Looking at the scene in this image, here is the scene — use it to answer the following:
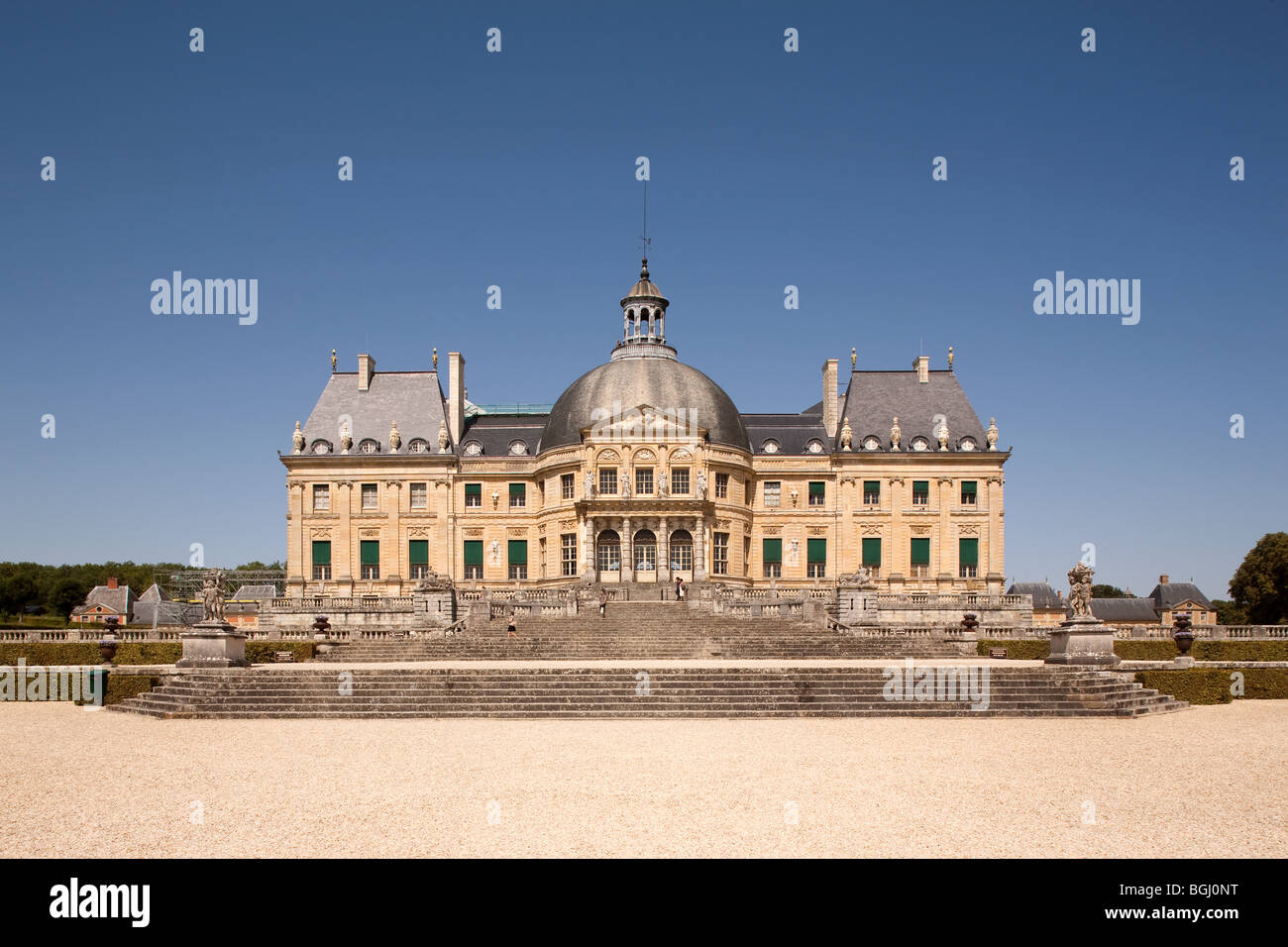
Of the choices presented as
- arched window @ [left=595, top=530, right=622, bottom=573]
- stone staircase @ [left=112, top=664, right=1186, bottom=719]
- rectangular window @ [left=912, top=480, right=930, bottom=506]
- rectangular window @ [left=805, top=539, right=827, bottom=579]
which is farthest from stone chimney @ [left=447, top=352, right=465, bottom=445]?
stone staircase @ [left=112, top=664, right=1186, bottom=719]

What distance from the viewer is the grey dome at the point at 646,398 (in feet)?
177

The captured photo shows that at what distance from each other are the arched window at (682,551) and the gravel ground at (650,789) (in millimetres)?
31984

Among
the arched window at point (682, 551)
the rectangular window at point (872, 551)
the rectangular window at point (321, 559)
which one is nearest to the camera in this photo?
the arched window at point (682, 551)

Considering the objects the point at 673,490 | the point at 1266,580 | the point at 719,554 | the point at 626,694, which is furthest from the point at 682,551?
the point at 1266,580

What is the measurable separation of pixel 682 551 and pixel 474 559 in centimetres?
1323

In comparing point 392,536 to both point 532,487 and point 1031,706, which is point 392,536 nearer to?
point 532,487

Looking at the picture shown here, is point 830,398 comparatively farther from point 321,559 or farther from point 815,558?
point 321,559

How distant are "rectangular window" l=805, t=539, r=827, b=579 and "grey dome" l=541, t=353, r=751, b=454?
23.1 feet

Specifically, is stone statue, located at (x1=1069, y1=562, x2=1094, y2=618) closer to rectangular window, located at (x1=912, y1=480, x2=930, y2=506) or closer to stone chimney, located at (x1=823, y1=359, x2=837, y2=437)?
rectangular window, located at (x1=912, y1=480, x2=930, y2=506)

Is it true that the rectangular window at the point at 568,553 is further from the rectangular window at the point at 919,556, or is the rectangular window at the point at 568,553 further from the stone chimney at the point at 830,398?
the rectangular window at the point at 919,556

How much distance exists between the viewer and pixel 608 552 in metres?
51.4

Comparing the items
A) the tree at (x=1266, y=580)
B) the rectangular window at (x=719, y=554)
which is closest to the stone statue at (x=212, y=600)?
the rectangular window at (x=719, y=554)
